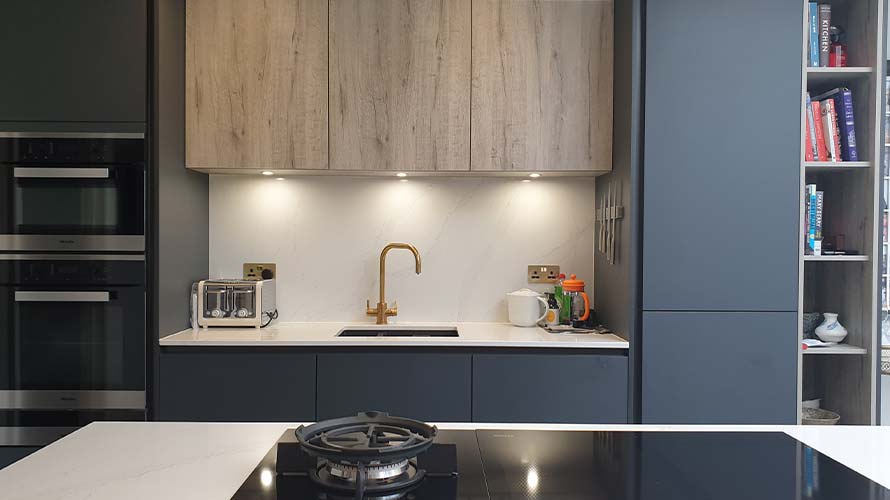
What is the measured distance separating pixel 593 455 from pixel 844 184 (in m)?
2.21

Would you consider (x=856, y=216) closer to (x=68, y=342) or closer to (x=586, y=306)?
(x=586, y=306)

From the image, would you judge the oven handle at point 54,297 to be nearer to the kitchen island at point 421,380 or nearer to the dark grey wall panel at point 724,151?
the kitchen island at point 421,380

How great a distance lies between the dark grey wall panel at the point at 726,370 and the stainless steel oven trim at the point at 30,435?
2.22 m

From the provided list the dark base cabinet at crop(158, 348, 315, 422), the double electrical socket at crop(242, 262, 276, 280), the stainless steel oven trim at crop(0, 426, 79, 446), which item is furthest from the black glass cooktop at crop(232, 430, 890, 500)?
the double electrical socket at crop(242, 262, 276, 280)

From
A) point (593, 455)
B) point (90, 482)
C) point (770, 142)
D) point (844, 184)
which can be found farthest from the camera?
point (844, 184)

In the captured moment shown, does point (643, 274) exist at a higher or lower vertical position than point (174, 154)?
lower

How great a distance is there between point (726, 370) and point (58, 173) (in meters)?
2.63

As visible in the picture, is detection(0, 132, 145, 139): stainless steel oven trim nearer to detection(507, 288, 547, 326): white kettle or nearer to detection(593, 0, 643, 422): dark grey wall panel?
detection(507, 288, 547, 326): white kettle

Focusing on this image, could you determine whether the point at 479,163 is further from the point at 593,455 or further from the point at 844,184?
the point at 593,455

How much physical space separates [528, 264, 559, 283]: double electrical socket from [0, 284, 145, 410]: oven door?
5.49 feet

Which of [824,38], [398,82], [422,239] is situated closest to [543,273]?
[422,239]

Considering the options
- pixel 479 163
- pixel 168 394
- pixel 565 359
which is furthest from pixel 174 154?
pixel 565 359

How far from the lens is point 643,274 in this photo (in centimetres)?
253

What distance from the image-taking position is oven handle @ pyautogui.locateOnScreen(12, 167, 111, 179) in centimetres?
249
